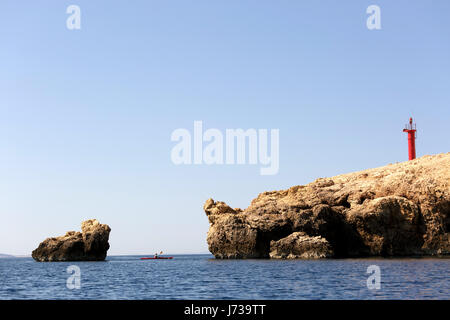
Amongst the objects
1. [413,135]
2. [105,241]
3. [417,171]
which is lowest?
[105,241]

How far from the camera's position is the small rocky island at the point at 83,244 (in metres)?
97.6

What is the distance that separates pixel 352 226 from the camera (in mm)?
81000

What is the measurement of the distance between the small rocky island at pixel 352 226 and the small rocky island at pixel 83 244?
2598 cm

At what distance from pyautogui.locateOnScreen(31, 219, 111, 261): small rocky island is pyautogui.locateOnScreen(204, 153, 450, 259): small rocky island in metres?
26.0

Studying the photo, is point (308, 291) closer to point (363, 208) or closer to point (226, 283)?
point (226, 283)

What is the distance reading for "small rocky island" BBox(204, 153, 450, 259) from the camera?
7775cm

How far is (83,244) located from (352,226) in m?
53.5

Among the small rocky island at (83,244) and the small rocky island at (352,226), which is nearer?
the small rocky island at (352,226)

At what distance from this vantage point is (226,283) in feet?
123

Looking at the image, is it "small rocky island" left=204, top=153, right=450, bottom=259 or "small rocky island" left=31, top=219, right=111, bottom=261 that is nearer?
"small rocky island" left=204, top=153, right=450, bottom=259

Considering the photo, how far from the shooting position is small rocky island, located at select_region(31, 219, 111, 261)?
320 ft
